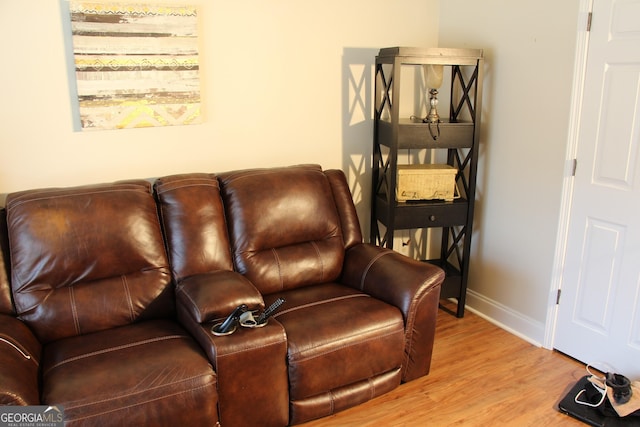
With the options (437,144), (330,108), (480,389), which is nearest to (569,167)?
(437,144)

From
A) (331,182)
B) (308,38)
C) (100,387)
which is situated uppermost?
(308,38)

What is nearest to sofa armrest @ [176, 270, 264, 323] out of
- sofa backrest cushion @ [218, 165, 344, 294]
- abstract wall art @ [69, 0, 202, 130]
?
sofa backrest cushion @ [218, 165, 344, 294]

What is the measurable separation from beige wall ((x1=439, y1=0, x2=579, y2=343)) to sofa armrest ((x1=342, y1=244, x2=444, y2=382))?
0.79 m

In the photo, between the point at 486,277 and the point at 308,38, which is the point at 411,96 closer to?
the point at 308,38

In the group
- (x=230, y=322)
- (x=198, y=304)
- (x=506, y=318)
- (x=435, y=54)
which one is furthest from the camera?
(x=506, y=318)

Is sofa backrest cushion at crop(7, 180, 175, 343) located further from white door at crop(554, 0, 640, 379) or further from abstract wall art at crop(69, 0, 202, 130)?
white door at crop(554, 0, 640, 379)

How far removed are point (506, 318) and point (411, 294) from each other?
3.48 feet

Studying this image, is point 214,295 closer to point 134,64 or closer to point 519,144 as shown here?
point 134,64

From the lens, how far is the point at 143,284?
244 centimetres

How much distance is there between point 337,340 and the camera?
7.51 ft

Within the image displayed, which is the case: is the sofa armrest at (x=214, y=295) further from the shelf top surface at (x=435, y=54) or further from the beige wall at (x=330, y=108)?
the shelf top surface at (x=435, y=54)

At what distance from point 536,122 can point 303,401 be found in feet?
6.38

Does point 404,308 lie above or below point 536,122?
A: below

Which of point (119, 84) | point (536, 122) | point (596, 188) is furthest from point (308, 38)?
point (596, 188)
